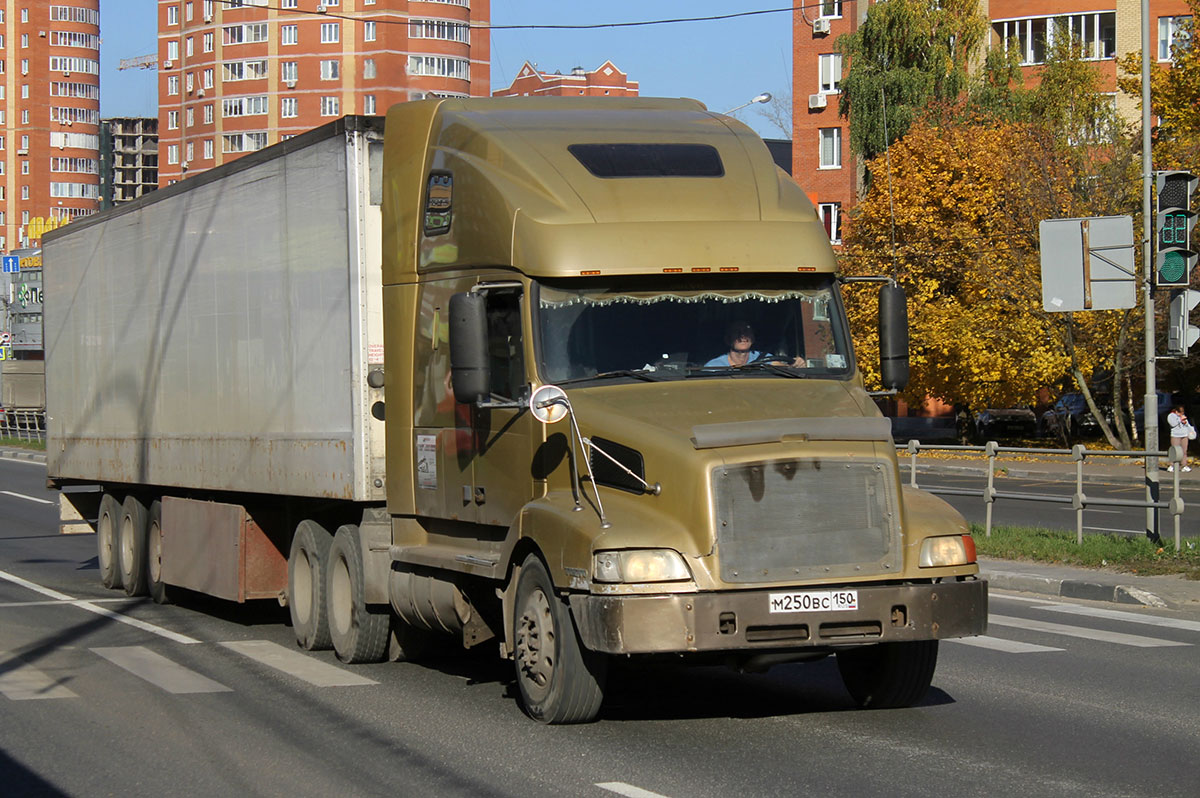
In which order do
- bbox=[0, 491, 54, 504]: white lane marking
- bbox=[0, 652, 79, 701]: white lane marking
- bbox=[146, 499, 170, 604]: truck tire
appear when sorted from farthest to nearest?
bbox=[0, 491, 54, 504]: white lane marking, bbox=[146, 499, 170, 604]: truck tire, bbox=[0, 652, 79, 701]: white lane marking

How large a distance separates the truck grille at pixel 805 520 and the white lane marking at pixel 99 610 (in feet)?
20.6

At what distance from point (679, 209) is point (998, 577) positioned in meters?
8.64

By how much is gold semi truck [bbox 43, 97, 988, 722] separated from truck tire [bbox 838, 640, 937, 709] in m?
0.02

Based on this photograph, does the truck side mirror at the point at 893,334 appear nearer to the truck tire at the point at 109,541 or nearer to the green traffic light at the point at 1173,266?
the green traffic light at the point at 1173,266

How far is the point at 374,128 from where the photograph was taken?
1120 cm

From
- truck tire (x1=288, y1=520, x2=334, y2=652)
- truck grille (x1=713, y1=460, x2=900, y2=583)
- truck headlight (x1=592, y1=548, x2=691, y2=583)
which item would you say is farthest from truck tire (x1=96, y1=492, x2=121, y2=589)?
truck grille (x1=713, y1=460, x2=900, y2=583)

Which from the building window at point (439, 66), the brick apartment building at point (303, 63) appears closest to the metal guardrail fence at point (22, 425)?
the brick apartment building at point (303, 63)

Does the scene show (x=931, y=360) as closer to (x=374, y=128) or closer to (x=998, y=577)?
(x=998, y=577)

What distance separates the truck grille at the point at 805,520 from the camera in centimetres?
813

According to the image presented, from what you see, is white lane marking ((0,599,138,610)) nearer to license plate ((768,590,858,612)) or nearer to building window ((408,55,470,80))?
license plate ((768,590,858,612))

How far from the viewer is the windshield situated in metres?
9.07

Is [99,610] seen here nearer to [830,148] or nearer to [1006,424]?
[1006,424]

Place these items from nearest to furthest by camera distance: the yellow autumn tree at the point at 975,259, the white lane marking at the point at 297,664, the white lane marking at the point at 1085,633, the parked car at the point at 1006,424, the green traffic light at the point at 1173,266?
1. the white lane marking at the point at 297,664
2. the white lane marking at the point at 1085,633
3. the green traffic light at the point at 1173,266
4. the yellow autumn tree at the point at 975,259
5. the parked car at the point at 1006,424

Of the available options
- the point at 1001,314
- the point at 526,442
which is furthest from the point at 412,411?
the point at 1001,314
